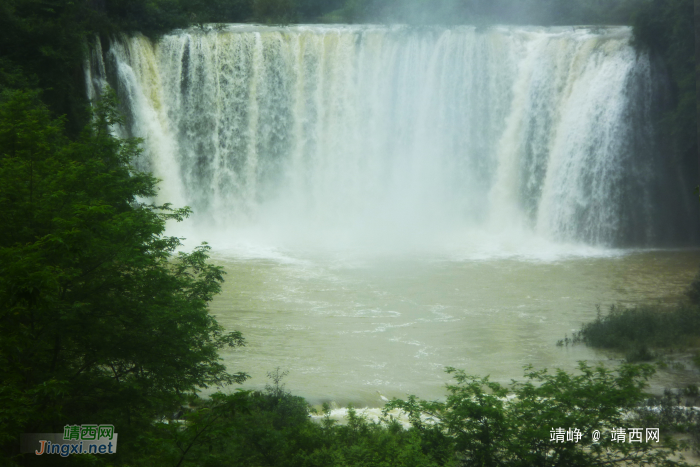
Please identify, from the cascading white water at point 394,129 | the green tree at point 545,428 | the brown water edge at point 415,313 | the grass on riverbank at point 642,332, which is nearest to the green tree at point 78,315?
the green tree at point 545,428

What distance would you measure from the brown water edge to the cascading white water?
3837 millimetres

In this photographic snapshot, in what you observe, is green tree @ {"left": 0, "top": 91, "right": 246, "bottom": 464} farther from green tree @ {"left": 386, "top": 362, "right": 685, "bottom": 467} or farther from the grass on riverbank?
the grass on riverbank

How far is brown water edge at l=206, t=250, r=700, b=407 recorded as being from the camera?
12711 millimetres

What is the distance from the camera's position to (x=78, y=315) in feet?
24.3

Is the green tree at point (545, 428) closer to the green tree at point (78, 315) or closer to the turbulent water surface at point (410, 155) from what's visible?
the green tree at point (78, 315)

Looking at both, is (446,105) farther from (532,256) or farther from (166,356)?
(166,356)

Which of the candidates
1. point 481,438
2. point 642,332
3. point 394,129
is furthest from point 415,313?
point 394,129

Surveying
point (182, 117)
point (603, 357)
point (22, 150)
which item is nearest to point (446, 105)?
point (182, 117)

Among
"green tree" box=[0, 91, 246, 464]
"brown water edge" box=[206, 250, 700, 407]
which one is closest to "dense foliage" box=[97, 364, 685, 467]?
"green tree" box=[0, 91, 246, 464]

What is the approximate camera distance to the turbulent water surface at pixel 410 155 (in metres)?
21.2

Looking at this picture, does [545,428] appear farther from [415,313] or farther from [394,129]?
[394,129]

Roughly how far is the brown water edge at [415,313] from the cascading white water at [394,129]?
12.6 feet

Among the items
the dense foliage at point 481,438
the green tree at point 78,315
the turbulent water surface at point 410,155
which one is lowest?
the dense foliage at point 481,438

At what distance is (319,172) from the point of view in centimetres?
2803
